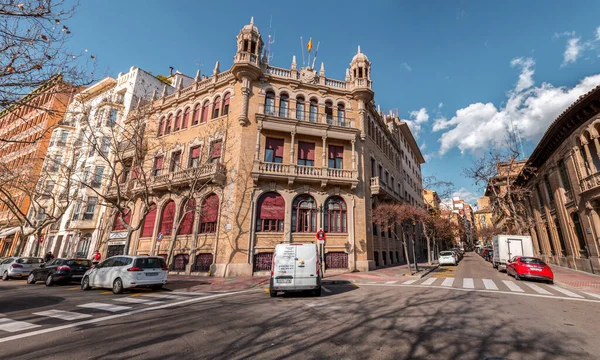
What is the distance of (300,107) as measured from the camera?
23.9 m

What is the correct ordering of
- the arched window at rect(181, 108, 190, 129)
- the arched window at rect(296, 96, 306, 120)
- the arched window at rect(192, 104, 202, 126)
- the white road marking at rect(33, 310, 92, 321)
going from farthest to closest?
the arched window at rect(181, 108, 190, 129) < the arched window at rect(192, 104, 202, 126) < the arched window at rect(296, 96, 306, 120) < the white road marking at rect(33, 310, 92, 321)

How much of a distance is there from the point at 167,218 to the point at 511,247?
2798 centimetres

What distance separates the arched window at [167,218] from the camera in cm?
2255

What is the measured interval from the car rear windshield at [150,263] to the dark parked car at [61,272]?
262 inches

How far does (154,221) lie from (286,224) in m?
12.1

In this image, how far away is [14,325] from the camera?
6.71m

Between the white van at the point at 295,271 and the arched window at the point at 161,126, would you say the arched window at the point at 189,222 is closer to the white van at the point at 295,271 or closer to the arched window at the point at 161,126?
the arched window at the point at 161,126

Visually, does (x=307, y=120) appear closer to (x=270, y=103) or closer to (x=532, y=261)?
(x=270, y=103)

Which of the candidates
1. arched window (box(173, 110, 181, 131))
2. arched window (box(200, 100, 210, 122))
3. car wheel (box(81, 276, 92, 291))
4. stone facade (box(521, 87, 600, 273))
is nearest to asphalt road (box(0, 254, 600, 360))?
car wheel (box(81, 276, 92, 291))

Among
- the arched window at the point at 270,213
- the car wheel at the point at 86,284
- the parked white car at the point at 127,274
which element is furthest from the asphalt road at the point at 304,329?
the arched window at the point at 270,213

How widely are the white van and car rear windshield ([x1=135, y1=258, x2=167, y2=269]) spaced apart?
6040mm

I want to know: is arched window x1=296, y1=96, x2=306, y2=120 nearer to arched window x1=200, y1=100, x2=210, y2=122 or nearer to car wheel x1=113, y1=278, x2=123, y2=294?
arched window x1=200, y1=100, x2=210, y2=122

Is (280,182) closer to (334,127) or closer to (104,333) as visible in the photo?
(334,127)

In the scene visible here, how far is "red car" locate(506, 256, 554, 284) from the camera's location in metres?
15.1
